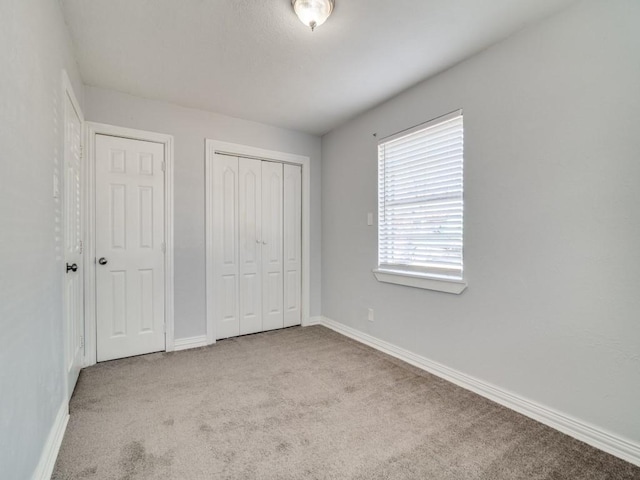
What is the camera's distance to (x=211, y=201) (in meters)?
3.36

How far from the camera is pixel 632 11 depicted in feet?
5.29

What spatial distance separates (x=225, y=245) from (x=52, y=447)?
2.18m

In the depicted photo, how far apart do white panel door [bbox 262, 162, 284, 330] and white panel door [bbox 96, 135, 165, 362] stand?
3.68 ft

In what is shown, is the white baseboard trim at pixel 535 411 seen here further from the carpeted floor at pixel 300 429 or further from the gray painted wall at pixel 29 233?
the gray painted wall at pixel 29 233

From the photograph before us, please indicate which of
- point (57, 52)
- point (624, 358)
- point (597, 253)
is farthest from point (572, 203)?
point (57, 52)

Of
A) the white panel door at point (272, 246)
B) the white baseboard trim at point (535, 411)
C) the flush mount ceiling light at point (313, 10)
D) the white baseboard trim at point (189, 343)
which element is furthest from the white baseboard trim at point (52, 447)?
the flush mount ceiling light at point (313, 10)

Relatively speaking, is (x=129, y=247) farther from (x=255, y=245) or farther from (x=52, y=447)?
(x=52, y=447)

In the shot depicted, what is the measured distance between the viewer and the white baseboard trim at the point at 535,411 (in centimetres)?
164

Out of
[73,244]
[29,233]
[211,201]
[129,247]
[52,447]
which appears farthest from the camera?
[211,201]

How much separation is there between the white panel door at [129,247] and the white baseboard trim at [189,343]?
0.15 m

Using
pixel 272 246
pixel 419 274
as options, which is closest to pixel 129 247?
pixel 272 246

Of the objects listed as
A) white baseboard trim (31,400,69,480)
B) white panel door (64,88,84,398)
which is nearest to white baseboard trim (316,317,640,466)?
white baseboard trim (31,400,69,480)

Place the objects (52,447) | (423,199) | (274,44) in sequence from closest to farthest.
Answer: (52,447) → (274,44) → (423,199)

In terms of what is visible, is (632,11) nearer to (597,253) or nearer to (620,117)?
(620,117)
